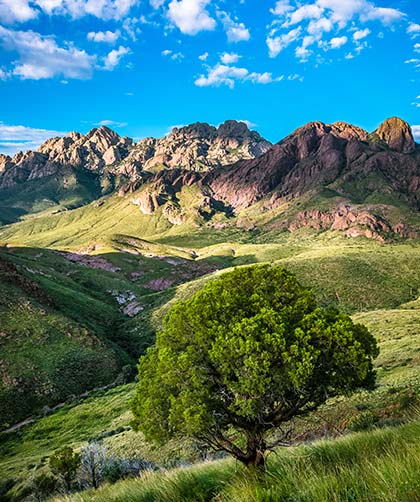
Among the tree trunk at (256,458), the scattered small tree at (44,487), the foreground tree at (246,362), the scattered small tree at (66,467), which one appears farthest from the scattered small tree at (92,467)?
the tree trunk at (256,458)

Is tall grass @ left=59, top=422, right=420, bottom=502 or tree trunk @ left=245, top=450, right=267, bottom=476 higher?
tall grass @ left=59, top=422, right=420, bottom=502

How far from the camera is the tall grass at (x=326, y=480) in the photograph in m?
3.83

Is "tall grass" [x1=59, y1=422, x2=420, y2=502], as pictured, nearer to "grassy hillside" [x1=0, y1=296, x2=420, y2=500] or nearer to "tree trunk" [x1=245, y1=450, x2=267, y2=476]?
"grassy hillside" [x1=0, y1=296, x2=420, y2=500]

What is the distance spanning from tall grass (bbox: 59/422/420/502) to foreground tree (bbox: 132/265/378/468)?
3.34 meters

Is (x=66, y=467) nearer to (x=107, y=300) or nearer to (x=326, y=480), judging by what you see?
(x=326, y=480)

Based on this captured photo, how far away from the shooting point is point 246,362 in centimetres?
1059

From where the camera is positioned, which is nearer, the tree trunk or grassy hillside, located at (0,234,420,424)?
the tree trunk

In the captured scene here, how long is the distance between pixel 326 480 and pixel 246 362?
21.1 ft

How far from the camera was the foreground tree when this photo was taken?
35.6 ft

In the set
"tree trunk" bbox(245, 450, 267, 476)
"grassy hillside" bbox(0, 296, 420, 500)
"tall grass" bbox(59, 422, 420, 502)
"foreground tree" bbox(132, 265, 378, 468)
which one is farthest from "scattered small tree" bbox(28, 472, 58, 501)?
"tall grass" bbox(59, 422, 420, 502)

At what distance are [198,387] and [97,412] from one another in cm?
4149

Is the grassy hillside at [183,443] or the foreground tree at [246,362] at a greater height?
the foreground tree at [246,362]

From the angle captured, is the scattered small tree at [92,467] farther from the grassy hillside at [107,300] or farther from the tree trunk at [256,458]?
the grassy hillside at [107,300]

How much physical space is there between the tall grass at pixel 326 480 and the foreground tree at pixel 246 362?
10.9 ft
